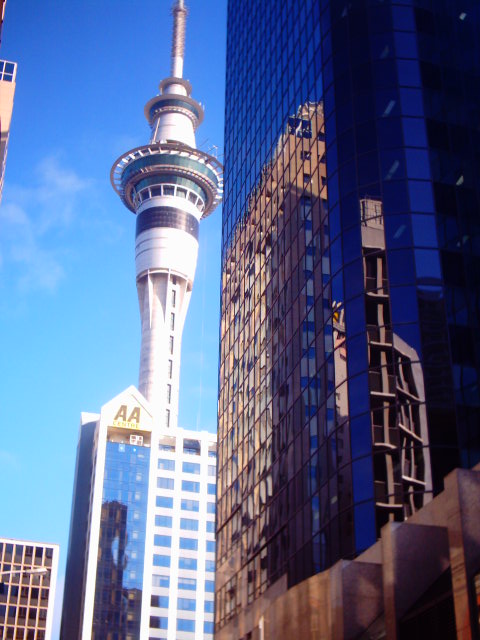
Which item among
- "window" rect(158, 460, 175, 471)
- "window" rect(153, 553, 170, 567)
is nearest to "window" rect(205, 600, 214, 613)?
"window" rect(153, 553, 170, 567)

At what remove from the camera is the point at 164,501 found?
599 feet

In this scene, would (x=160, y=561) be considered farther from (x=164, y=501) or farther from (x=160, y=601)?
(x=164, y=501)

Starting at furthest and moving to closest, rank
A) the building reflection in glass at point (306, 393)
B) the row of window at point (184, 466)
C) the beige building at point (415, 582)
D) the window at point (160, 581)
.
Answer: the row of window at point (184, 466), the window at point (160, 581), the building reflection in glass at point (306, 393), the beige building at point (415, 582)

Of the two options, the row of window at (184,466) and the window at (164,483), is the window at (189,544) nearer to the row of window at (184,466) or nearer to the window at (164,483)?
the window at (164,483)

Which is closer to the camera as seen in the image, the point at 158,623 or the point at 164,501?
the point at 158,623

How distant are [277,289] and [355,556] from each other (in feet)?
77.3

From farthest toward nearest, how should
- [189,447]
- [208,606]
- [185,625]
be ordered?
1. [189,447]
2. [208,606]
3. [185,625]

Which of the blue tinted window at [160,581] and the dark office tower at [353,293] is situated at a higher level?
the blue tinted window at [160,581]

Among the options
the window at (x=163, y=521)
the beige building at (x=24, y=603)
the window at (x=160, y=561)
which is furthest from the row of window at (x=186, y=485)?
the beige building at (x=24, y=603)

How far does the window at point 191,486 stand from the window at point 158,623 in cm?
2526

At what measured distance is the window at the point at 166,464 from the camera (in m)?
186

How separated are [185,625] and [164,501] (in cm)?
2356

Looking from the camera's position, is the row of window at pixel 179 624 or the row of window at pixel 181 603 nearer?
the row of window at pixel 179 624

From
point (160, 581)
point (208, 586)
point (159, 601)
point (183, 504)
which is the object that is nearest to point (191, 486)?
point (183, 504)
